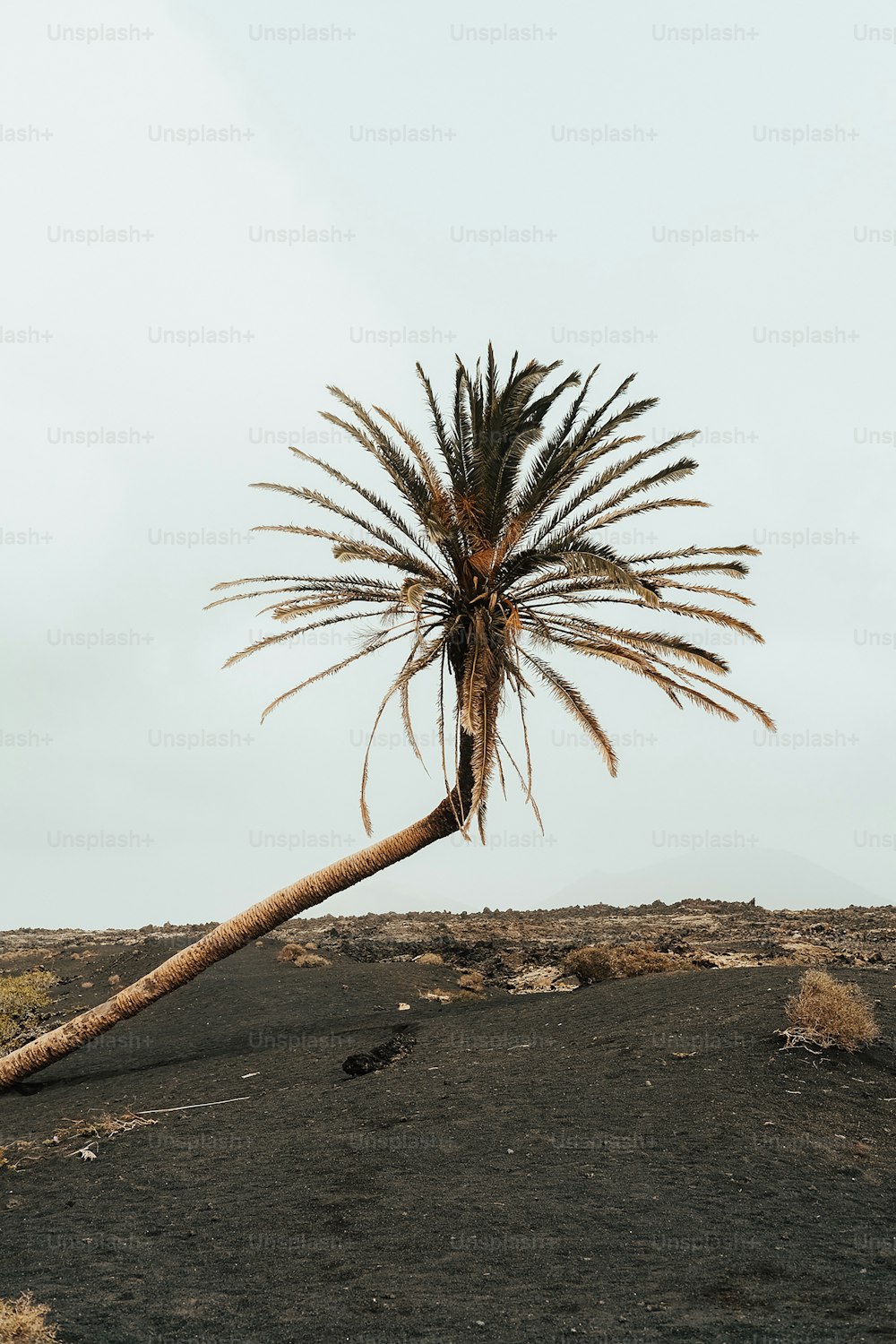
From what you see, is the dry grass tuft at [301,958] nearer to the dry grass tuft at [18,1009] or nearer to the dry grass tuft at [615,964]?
the dry grass tuft at [18,1009]

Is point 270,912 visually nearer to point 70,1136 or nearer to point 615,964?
point 70,1136

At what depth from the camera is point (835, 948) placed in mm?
20922

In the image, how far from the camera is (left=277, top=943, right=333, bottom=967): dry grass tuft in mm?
21016

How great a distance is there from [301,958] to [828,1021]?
13.3 metres

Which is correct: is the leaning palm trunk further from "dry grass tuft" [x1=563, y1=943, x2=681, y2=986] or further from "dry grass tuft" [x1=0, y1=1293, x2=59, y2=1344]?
"dry grass tuft" [x1=0, y1=1293, x2=59, y2=1344]

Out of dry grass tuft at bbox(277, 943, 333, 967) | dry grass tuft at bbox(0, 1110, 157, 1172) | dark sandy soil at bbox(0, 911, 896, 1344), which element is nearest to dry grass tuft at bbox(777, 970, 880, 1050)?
dark sandy soil at bbox(0, 911, 896, 1344)

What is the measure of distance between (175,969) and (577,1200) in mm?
8123

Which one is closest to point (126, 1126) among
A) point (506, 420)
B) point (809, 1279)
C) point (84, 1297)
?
point (84, 1297)

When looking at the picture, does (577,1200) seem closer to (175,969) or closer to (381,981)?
(175,969)

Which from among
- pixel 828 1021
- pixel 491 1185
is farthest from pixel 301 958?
pixel 491 1185

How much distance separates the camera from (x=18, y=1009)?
20.8 m

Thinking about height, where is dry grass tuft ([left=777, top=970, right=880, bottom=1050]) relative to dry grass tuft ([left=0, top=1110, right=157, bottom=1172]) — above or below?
above

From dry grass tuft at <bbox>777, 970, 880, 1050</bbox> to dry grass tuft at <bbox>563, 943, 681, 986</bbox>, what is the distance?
5.24 meters

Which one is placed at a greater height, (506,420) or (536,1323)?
(506,420)
